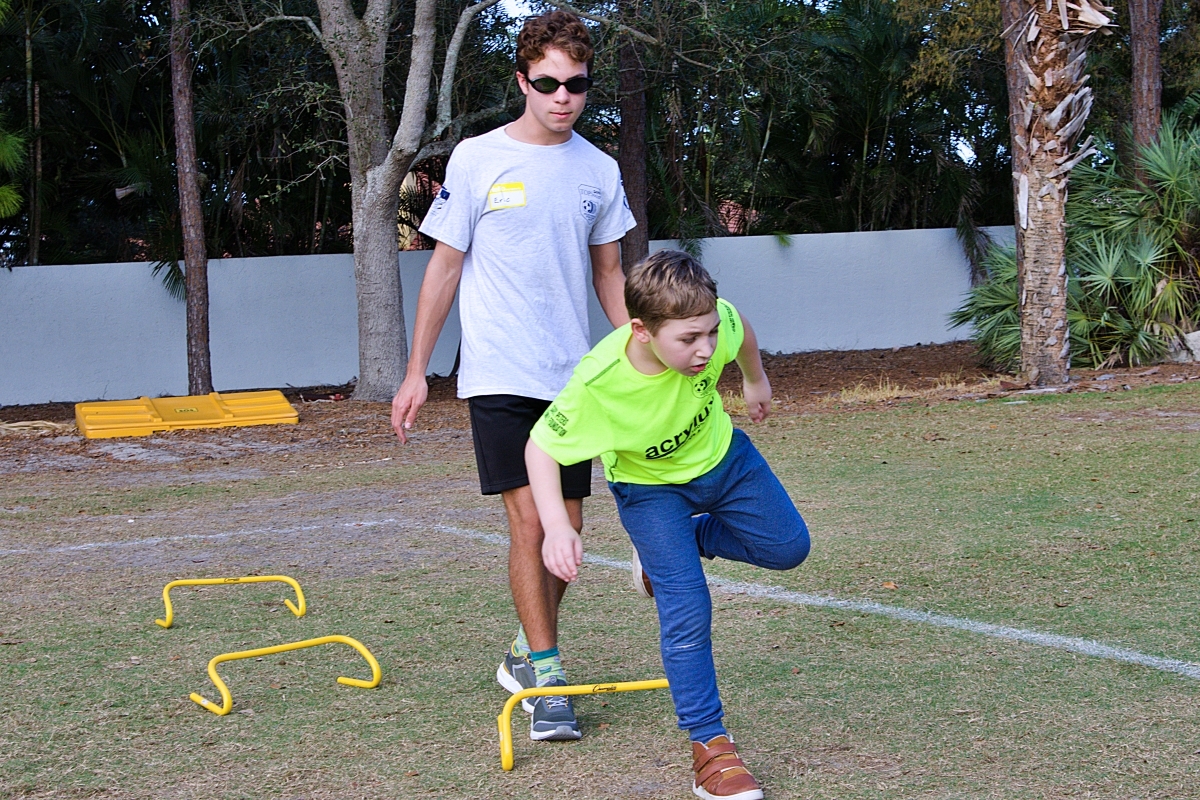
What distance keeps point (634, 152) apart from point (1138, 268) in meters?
7.21

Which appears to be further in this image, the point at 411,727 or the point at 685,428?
the point at 411,727

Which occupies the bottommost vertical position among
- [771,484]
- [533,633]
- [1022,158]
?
[533,633]

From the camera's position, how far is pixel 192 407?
13.6 meters

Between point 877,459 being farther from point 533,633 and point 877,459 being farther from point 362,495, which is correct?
point 533,633

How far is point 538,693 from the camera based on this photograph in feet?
12.0

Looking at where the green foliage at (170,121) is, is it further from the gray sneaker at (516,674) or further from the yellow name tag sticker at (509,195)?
the gray sneaker at (516,674)

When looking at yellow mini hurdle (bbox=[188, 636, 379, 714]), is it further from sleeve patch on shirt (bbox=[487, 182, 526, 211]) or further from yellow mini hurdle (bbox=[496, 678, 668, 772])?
sleeve patch on shirt (bbox=[487, 182, 526, 211])

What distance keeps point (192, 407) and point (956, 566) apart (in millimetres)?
10038

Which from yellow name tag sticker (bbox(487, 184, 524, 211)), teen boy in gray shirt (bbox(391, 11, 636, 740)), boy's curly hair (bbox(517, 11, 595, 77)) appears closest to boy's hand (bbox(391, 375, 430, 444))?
teen boy in gray shirt (bbox(391, 11, 636, 740))

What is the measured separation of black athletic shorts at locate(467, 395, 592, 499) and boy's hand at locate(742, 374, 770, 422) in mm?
613

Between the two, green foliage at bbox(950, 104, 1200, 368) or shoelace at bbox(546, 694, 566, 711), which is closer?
shoelace at bbox(546, 694, 566, 711)

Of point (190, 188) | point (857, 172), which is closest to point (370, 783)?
point (190, 188)

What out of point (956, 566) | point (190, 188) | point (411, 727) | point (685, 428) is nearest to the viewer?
point (685, 428)

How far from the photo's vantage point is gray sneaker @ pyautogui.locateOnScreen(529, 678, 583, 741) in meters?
3.72
